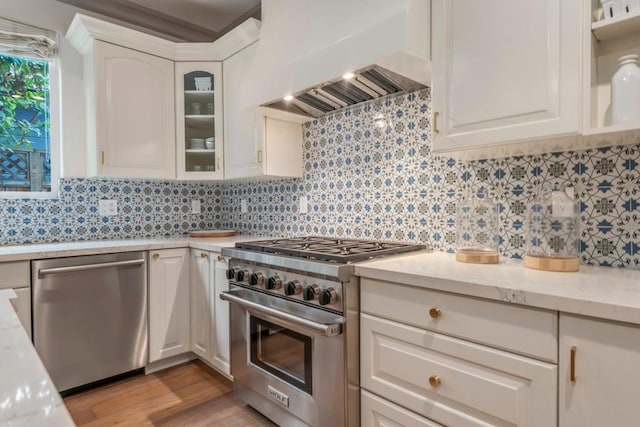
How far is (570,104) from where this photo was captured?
1.18 metres

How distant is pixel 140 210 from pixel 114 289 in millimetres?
810

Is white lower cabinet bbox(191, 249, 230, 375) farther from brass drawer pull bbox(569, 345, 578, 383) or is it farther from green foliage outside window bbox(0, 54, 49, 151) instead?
brass drawer pull bbox(569, 345, 578, 383)

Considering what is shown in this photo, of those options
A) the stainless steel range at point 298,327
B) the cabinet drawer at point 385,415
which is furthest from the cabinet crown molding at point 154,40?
the cabinet drawer at point 385,415

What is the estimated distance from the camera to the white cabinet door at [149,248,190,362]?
96.4 inches

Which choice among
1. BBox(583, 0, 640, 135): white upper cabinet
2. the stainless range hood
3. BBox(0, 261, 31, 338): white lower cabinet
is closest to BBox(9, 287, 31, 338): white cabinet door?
BBox(0, 261, 31, 338): white lower cabinet

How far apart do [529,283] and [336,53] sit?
46.7 inches

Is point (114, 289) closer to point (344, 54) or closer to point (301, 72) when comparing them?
point (301, 72)

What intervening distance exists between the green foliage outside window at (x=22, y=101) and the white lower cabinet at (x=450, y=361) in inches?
102

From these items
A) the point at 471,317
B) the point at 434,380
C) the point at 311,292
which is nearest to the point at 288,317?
the point at 311,292

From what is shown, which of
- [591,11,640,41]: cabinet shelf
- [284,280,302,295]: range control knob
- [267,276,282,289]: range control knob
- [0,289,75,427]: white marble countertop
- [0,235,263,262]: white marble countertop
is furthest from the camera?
[0,235,263,262]: white marble countertop

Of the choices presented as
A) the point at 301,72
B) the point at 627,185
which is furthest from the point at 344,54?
the point at 627,185

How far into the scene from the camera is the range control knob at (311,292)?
5.15 feet

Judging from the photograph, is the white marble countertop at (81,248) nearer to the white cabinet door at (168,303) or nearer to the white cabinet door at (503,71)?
the white cabinet door at (168,303)

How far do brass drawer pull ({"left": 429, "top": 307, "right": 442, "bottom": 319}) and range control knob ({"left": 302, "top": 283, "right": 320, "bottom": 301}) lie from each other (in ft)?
1.63
